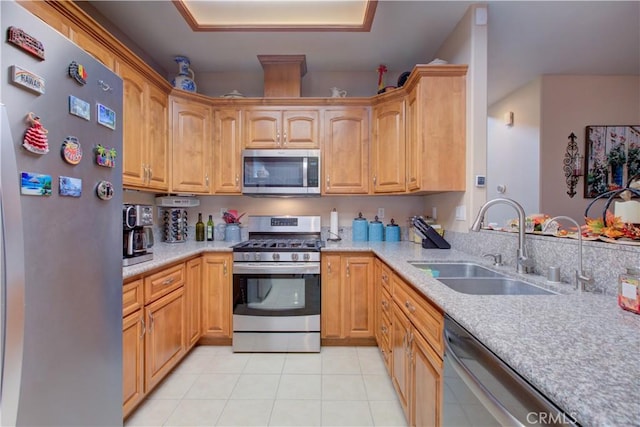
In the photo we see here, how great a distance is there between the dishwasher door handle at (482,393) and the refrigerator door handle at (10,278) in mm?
1191

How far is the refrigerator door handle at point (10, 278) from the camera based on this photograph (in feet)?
2.25

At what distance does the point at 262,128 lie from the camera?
106 inches

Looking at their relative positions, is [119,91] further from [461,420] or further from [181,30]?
[461,420]

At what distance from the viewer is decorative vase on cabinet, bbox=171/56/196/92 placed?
8.66 feet

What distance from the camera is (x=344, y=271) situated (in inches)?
94.6

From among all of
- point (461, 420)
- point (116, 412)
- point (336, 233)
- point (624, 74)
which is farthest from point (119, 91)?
point (624, 74)

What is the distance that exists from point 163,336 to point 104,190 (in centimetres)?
122

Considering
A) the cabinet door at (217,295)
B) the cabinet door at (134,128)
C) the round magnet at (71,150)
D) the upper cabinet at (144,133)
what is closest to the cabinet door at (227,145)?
the upper cabinet at (144,133)

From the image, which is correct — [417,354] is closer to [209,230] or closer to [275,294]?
[275,294]

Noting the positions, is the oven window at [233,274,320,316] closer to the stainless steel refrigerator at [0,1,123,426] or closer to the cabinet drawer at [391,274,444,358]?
the cabinet drawer at [391,274,444,358]

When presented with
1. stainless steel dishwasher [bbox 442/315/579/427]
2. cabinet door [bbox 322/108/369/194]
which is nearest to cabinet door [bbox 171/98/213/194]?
cabinet door [bbox 322/108/369/194]

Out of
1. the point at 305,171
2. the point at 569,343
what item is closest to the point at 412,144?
the point at 305,171

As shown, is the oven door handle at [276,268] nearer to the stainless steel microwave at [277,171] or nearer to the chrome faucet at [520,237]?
the stainless steel microwave at [277,171]

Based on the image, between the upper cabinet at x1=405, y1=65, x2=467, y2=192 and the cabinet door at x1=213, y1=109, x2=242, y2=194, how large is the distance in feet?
5.40
